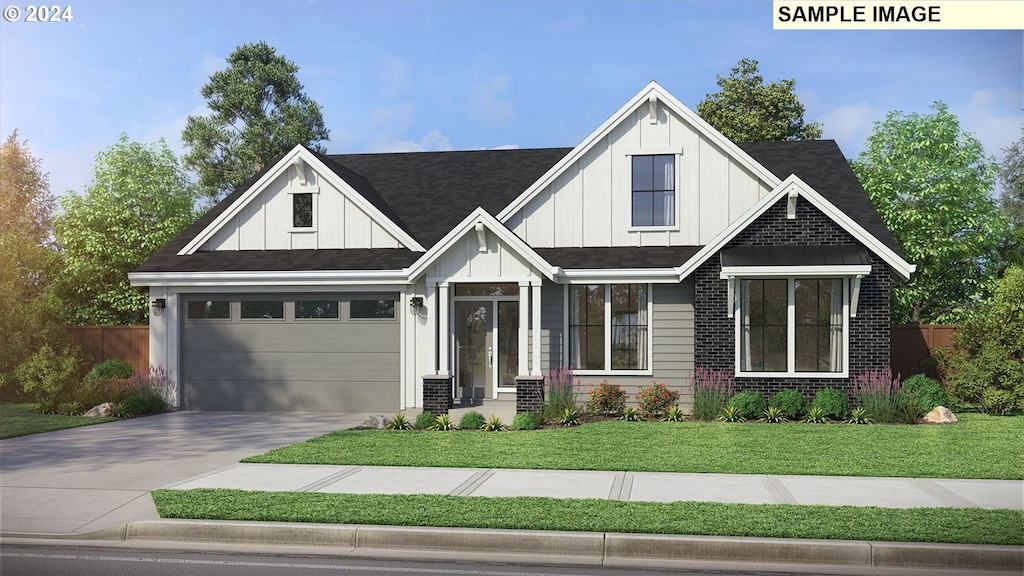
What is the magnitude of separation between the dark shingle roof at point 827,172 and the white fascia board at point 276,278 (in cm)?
953

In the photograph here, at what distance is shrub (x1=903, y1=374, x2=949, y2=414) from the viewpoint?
1780 centimetres

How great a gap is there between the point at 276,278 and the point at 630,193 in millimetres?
8215

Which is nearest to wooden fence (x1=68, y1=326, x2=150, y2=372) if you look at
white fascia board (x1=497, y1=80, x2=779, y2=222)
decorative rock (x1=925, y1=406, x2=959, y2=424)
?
white fascia board (x1=497, y1=80, x2=779, y2=222)

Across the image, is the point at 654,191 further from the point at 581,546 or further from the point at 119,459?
the point at 581,546

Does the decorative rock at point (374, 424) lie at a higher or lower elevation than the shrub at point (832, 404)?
lower

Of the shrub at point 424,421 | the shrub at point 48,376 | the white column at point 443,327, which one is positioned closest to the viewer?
the shrub at point 424,421

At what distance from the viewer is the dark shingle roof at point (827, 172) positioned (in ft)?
66.6

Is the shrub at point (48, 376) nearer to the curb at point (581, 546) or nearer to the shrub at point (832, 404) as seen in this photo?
the curb at point (581, 546)

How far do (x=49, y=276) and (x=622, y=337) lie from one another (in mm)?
24201

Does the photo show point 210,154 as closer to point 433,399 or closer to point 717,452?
point 433,399

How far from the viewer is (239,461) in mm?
12797

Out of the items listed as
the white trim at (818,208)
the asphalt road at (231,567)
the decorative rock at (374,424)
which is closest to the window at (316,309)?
the decorative rock at (374,424)

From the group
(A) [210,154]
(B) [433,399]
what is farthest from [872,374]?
(A) [210,154]

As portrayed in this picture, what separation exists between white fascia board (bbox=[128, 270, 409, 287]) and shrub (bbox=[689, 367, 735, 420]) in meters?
6.57
